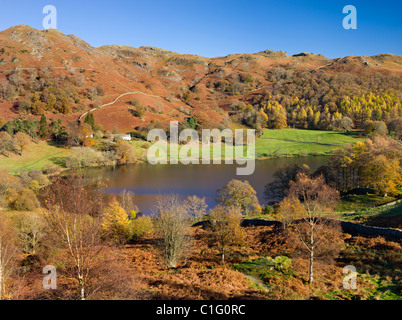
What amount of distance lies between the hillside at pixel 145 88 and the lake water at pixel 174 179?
117 feet

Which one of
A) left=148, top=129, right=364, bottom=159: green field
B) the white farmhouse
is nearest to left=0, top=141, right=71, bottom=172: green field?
the white farmhouse

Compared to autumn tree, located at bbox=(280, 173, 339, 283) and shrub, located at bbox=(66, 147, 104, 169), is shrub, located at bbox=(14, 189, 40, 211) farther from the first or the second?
autumn tree, located at bbox=(280, 173, 339, 283)

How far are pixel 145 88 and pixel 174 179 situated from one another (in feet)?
357

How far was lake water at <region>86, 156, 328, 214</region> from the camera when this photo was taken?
4311 cm

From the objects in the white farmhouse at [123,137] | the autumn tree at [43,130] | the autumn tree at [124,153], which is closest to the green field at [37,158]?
the autumn tree at [43,130]

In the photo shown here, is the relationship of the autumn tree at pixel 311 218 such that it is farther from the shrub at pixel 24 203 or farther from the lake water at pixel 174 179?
the shrub at pixel 24 203

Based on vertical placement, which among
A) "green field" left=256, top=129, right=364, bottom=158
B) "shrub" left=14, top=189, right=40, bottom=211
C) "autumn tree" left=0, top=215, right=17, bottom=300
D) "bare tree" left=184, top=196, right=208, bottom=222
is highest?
"green field" left=256, top=129, right=364, bottom=158

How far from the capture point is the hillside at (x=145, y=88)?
319 feet

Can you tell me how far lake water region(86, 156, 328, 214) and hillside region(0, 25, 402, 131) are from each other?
35.7 m

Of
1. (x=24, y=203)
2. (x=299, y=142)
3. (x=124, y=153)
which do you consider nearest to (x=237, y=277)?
(x=24, y=203)

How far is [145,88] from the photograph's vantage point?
148 metres

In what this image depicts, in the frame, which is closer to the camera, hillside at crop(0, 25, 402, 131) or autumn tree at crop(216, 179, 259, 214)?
autumn tree at crop(216, 179, 259, 214)

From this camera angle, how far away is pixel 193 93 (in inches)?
6713

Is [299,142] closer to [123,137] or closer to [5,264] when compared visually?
[123,137]
